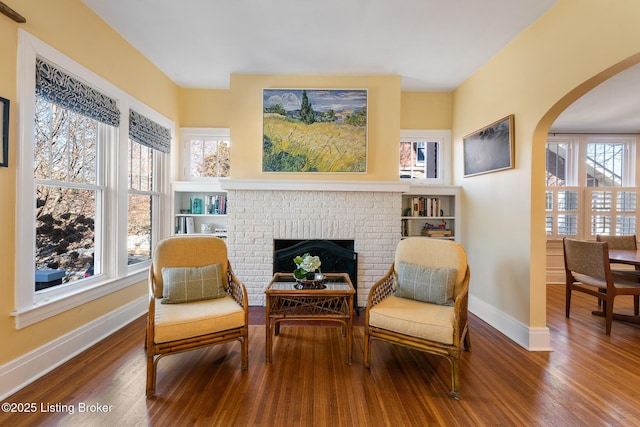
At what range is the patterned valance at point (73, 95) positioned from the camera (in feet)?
6.85

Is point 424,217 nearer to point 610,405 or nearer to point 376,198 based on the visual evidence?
point 376,198

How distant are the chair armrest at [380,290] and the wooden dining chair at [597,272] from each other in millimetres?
2244

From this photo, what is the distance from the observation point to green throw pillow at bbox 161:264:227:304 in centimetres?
235

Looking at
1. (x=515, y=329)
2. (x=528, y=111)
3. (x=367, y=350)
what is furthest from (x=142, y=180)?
(x=515, y=329)

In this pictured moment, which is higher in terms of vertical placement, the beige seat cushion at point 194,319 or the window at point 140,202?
the window at point 140,202

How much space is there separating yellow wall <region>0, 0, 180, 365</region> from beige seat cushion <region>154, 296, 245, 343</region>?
2.62ft

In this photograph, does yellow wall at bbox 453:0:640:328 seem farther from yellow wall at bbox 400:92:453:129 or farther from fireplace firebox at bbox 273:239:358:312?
fireplace firebox at bbox 273:239:358:312

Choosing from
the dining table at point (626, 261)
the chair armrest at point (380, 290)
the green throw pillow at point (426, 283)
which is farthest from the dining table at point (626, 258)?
the chair armrest at point (380, 290)

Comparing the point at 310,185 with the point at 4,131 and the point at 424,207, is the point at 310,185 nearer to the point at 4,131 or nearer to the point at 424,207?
the point at 424,207

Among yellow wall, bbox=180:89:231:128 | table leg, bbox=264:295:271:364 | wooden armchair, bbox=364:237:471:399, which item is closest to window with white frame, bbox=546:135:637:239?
wooden armchair, bbox=364:237:471:399

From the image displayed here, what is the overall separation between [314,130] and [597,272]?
3521mm

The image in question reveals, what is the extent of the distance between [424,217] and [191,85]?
383 centimetres

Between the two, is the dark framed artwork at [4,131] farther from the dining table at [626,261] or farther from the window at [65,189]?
the dining table at [626,261]

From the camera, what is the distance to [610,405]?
6.01 ft
